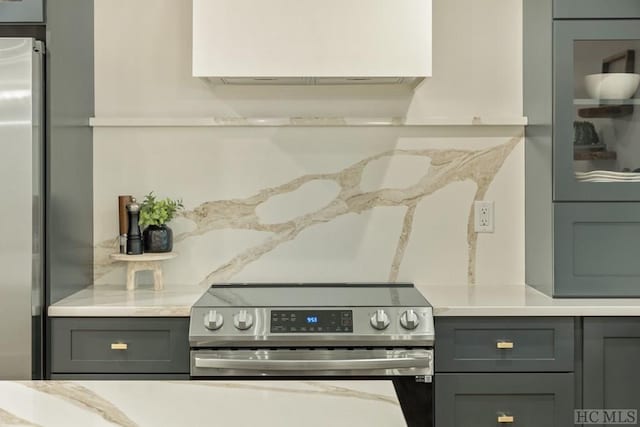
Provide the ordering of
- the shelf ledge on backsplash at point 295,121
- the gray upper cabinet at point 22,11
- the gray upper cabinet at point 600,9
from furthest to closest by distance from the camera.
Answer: the shelf ledge on backsplash at point 295,121, the gray upper cabinet at point 600,9, the gray upper cabinet at point 22,11

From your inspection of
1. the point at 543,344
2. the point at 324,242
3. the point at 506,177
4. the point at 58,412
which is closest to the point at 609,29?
the point at 506,177

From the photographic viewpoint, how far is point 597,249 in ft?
7.99

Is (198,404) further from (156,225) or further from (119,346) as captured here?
(156,225)

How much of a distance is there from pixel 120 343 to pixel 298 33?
1190 millimetres

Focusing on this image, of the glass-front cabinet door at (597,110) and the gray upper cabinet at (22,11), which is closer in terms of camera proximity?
the gray upper cabinet at (22,11)

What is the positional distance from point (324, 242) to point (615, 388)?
3.89 feet

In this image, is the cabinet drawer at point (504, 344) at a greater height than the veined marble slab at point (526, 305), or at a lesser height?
lesser

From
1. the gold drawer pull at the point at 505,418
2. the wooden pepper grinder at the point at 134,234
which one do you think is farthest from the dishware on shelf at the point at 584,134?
the wooden pepper grinder at the point at 134,234

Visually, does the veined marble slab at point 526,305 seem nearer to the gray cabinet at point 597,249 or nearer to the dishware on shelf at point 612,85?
the gray cabinet at point 597,249

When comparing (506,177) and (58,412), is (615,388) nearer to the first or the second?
(506,177)

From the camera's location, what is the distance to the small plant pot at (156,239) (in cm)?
266

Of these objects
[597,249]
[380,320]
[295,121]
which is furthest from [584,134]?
[295,121]

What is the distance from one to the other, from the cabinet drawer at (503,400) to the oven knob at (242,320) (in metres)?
0.62

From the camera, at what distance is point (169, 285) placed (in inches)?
111
